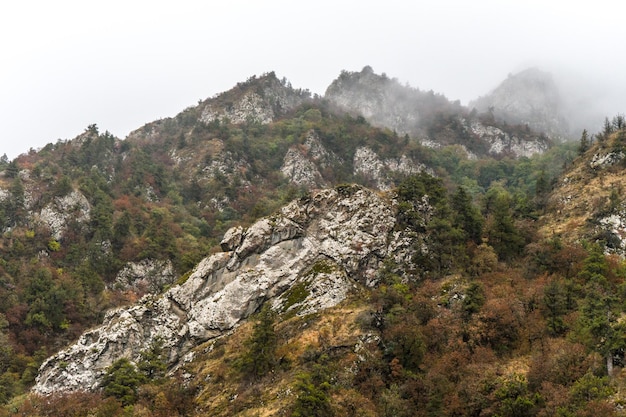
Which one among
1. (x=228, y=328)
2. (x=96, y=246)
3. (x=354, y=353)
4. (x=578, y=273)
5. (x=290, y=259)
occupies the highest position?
(x=96, y=246)

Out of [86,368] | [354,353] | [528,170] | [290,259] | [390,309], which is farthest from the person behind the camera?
[528,170]

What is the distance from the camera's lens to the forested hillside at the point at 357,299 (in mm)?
34500

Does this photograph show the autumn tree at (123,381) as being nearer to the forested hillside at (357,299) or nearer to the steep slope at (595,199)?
the forested hillside at (357,299)

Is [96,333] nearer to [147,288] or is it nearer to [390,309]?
[147,288]

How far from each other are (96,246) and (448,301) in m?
58.4

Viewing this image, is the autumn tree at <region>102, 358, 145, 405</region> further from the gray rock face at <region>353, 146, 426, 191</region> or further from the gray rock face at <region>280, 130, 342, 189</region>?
the gray rock face at <region>353, 146, 426, 191</region>

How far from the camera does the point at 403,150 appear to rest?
136 metres

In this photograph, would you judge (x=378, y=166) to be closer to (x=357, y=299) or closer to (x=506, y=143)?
(x=506, y=143)

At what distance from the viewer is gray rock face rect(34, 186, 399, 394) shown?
47.2 meters

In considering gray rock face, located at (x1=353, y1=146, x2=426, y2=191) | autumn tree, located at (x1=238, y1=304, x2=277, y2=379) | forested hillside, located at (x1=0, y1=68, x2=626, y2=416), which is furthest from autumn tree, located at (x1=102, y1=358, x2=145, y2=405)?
gray rock face, located at (x1=353, y1=146, x2=426, y2=191)

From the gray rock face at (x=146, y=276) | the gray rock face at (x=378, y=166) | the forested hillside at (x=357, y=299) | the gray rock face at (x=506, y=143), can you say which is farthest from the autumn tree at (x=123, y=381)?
the gray rock face at (x=506, y=143)

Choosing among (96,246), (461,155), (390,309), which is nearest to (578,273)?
(390,309)

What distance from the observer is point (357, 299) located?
155 feet

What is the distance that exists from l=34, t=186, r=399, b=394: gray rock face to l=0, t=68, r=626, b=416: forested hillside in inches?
14.9
